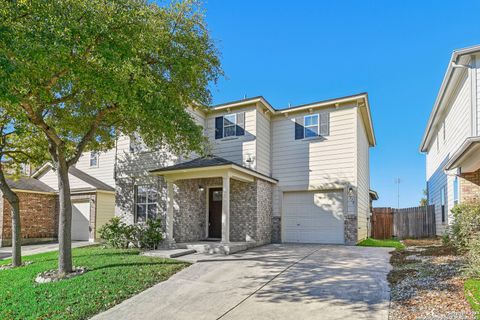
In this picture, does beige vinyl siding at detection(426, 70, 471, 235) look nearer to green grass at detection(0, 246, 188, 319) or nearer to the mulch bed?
the mulch bed

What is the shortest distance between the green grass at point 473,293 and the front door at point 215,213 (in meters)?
9.40

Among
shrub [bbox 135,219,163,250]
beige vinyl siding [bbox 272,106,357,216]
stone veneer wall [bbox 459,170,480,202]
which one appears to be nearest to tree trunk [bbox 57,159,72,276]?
shrub [bbox 135,219,163,250]

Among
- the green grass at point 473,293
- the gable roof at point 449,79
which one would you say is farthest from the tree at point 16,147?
the gable roof at point 449,79

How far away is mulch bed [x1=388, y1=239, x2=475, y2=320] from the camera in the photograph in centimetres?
516

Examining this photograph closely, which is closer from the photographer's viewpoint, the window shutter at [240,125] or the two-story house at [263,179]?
the two-story house at [263,179]

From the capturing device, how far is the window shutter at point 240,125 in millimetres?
14602

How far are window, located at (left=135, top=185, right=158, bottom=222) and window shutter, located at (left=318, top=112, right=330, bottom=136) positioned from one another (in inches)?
292

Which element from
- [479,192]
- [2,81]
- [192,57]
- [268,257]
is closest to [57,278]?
[2,81]

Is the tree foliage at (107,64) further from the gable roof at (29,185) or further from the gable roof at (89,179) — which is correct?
the gable roof at (29,185)

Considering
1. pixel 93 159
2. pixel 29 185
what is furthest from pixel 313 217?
pixel 29 185

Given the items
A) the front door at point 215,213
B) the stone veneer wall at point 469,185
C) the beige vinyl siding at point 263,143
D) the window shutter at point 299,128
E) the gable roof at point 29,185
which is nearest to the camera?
the stone veneer wall at point 469,185

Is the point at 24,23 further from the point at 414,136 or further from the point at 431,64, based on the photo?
the point at 414,136

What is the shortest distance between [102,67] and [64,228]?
450cm

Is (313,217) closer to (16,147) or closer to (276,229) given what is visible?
(276,229)
